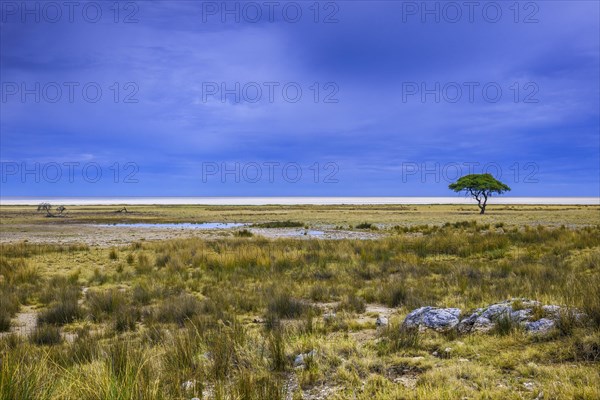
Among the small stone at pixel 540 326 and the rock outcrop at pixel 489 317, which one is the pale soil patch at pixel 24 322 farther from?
the small stone at pixel 540 326

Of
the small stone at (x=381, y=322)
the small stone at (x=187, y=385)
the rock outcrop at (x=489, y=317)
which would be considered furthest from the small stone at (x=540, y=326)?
the small stone at (x=187, y=385)

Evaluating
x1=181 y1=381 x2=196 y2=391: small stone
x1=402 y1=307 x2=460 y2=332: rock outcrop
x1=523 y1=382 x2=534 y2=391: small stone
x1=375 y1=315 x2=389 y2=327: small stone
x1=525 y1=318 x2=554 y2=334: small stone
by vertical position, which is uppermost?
x1=525 y1=318 x2=554 y2=334: small stone

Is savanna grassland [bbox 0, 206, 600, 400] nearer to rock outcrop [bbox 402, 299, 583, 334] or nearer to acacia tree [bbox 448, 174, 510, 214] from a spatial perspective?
rock outcrop [bbox 402, 299, 583, 334]

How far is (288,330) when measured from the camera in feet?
25.3

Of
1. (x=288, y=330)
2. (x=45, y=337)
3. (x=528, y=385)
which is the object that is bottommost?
(x=45, y=337)

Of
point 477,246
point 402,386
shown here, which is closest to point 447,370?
point 402,386

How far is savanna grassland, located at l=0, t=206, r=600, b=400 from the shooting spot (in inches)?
189

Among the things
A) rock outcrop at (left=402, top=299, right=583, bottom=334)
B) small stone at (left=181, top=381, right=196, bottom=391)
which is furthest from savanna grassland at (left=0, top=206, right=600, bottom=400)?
rock outcrop at (left=402, top=299, right=583, bottom=334)

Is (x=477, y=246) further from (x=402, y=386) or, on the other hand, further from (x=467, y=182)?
(x=467, y=182)

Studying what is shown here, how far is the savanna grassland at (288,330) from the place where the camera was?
480 cm

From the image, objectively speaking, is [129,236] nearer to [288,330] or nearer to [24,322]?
[24,322]

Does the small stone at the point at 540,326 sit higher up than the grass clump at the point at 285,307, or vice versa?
the small stone at the point at 540,326

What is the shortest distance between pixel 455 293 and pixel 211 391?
7691 millimetres

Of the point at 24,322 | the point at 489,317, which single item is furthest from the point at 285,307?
the point at 24,322
